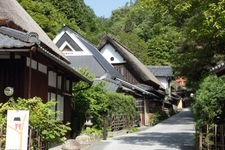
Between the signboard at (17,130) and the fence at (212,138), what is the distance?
804 cm

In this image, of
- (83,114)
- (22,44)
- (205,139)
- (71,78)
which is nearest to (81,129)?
(83,114)

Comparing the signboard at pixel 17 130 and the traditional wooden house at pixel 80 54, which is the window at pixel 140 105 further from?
the signboard at pixel 17 130

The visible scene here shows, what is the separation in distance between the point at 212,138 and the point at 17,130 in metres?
8.69

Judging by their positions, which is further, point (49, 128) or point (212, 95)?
point (212, 95)

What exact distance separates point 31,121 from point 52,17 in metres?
38.1

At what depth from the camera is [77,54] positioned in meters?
35.2

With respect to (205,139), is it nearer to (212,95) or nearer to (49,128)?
(212,95)

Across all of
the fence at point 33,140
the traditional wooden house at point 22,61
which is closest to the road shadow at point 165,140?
the traditional wooden house at point 22,61

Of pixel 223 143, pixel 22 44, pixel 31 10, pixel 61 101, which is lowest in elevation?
pixel 223 143

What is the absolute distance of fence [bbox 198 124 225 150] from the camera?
1492 centimetres

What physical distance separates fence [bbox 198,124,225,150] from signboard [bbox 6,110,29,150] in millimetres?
8037

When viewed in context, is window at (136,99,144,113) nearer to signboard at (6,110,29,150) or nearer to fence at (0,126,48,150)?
fence at (0,126,48,150)

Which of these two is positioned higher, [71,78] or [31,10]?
[31,10]

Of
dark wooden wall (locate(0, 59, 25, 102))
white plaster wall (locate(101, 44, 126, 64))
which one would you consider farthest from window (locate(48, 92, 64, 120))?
white plaster wall (locate(101, 44, 126, 64))
